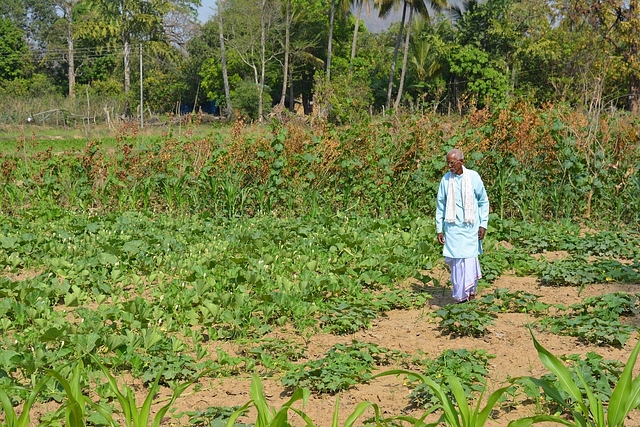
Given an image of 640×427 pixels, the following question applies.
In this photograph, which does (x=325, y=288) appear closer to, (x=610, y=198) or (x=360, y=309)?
(x=360, y=309)

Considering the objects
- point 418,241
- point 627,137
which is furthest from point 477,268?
point 627,137

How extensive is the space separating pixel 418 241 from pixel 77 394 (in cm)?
539

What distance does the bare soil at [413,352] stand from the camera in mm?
4211

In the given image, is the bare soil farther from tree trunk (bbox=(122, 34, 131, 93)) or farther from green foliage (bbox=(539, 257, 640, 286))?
tree trunk (bbox=(122, 34, 131, 93))

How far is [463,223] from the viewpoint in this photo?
649 cm

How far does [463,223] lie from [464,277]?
456mm

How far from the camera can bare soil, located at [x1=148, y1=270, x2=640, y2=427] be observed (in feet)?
13.8

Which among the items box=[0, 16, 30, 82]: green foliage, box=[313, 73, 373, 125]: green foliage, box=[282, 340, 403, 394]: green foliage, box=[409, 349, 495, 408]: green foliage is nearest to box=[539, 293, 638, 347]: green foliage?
box=[409, 349, 495, 408]: green foliage

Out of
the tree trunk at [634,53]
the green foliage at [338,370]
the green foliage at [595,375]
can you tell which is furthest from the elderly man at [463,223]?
the tree trunk at [634,53]

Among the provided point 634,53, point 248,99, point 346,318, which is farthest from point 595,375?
point 248,99

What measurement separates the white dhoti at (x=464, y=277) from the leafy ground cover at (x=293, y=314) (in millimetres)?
241

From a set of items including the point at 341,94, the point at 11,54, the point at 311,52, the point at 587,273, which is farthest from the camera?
the point at 11,54

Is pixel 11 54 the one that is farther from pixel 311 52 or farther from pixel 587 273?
pixel 587 273

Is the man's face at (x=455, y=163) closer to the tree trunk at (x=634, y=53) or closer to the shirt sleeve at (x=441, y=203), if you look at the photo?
the shirt sleeve at (x=441, y=203)
